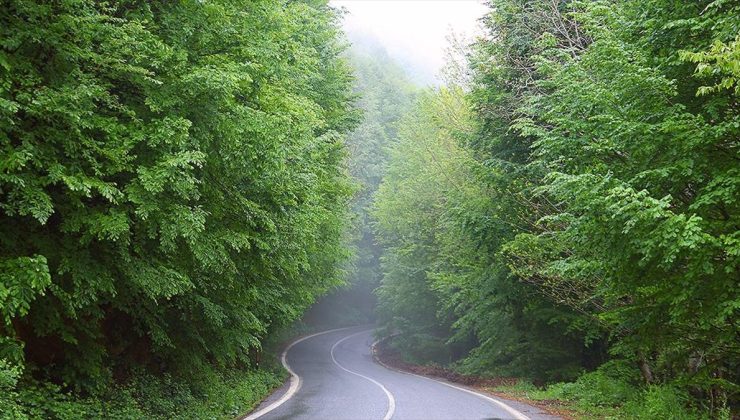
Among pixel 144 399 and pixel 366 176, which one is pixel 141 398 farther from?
pixel 366 176

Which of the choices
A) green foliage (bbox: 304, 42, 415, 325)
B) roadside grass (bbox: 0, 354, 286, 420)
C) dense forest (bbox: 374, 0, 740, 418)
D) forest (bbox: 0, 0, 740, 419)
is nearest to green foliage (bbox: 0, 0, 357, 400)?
forest (bbox: 0, 0, 740, 419)

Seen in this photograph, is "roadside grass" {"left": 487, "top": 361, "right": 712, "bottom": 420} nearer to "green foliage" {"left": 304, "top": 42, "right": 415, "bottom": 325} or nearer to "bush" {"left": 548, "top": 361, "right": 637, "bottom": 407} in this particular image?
"bush" {"left": 548, "top": 361, "right": 637, "bottom": 407}

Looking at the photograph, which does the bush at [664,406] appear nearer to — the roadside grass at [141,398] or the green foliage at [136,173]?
the green foliage at [136,173]

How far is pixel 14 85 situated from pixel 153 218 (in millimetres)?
1884

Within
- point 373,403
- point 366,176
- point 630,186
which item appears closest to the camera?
point 630,186

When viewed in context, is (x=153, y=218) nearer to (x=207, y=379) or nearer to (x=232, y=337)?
(x=232, y=337)

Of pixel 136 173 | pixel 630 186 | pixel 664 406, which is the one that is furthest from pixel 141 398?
pixel 664 406

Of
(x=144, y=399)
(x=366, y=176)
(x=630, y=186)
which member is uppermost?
(x=366, y=176)

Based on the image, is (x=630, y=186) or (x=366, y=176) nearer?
(x=630, y=186)

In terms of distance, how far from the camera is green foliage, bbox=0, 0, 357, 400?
508cm

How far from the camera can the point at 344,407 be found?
10805 millimetres

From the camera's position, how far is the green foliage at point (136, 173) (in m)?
5.08

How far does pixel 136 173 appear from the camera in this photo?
616 centimetres

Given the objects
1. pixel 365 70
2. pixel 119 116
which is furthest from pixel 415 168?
pixel 365 70
